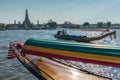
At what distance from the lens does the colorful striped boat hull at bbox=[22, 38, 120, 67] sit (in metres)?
8.60

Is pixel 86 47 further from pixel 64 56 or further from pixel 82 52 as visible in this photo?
pixel 64 56

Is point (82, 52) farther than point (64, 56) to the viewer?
No

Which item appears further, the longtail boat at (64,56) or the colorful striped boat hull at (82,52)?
the longtail boat at (64,56)

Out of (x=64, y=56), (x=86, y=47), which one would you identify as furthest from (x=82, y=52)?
(x=64, y=56)

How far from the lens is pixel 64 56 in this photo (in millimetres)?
9602

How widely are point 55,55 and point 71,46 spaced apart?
80 centimetres

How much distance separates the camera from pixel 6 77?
15.7m

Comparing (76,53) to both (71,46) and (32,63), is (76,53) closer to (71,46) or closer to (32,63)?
(71,46)

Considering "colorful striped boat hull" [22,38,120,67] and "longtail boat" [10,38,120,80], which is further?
"longtail boat" [10,38,120,80]

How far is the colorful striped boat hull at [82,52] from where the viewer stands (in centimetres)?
860

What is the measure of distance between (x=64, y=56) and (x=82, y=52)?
0.83m

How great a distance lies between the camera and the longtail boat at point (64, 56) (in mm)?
8734

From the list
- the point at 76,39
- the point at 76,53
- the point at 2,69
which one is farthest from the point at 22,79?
the point at 76,39

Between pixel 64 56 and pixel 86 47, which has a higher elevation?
pixel 86 47
